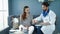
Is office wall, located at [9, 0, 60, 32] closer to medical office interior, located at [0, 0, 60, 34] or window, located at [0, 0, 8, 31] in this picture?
medical office interior, located at [0, 0, 60, 34]

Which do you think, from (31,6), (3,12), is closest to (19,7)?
(31,6)

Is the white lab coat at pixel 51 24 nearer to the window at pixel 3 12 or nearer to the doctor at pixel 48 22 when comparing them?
the doctor at pixel 48 22

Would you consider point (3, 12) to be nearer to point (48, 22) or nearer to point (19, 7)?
point (19, 7)

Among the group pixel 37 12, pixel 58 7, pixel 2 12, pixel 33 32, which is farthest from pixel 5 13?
pixel 58 7

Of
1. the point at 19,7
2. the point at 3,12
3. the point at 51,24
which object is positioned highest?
the point at 19,7

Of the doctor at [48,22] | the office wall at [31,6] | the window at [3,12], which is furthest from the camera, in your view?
the window at [3,12]

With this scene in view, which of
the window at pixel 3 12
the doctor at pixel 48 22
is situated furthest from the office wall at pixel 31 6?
the doctor at pixel 48 22

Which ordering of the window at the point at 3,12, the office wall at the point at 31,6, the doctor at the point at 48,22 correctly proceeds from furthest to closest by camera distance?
the window at the point at 3,12
the office wall at the point at 31,6
the doctor at the point at 48,22

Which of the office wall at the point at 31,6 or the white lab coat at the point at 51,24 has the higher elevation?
the office wall at the point at 31,6

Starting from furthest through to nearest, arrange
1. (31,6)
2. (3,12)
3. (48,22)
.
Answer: (3,12)
(31,6)
(48,22)

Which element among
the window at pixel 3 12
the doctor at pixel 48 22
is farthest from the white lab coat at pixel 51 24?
the window at pixel 3 12

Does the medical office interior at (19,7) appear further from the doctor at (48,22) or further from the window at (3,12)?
the doctor at (48,22)

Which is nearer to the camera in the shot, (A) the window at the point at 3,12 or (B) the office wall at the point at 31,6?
(B) the office wall at the point at 31,6

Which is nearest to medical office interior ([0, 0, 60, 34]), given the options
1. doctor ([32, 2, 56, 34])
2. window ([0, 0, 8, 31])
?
window ([0, 0, 8, 31])
